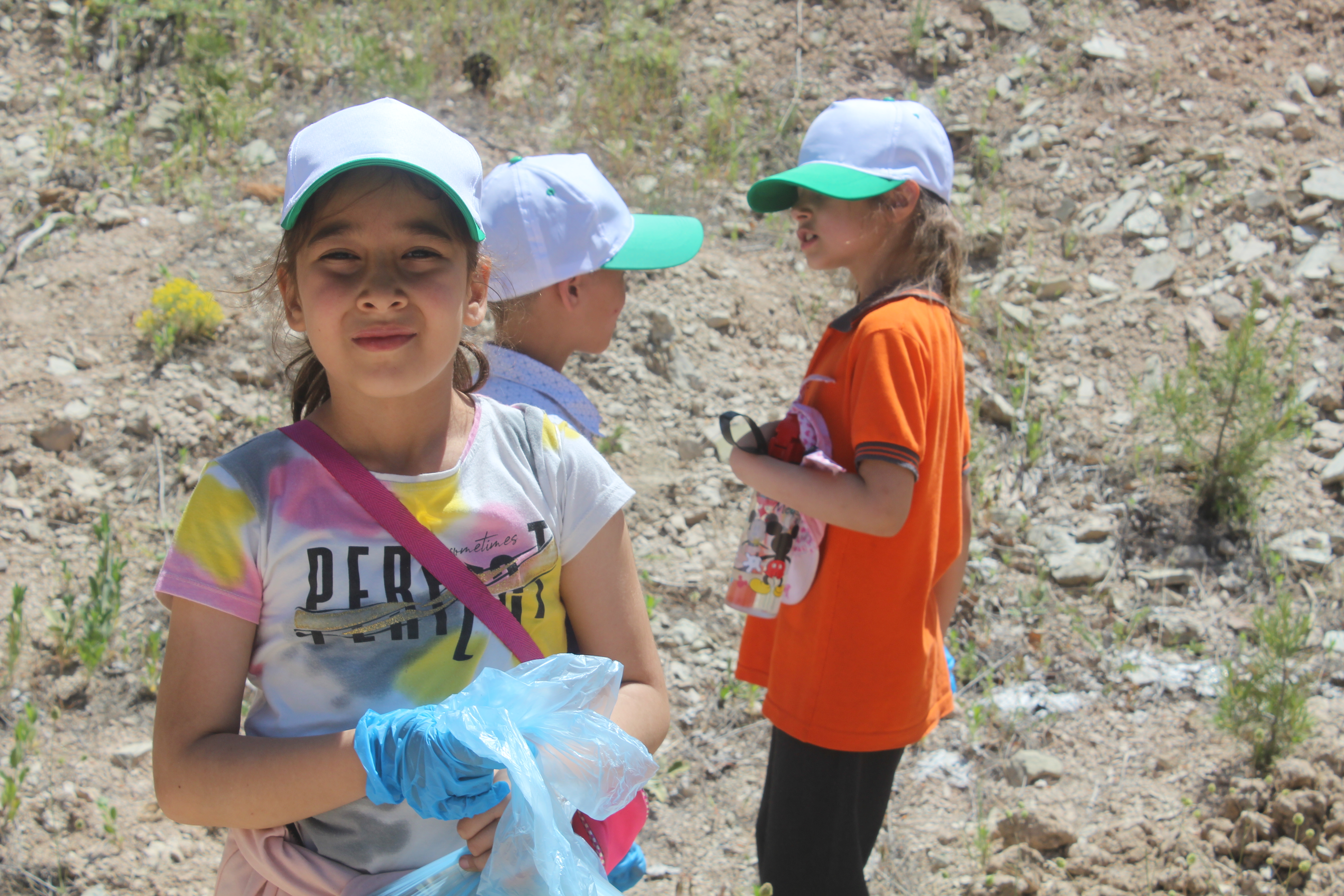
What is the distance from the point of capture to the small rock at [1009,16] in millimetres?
5621

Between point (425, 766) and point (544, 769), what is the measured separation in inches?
5.2

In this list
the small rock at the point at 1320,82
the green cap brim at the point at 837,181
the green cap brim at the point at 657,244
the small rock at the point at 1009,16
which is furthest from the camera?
the small rock at the point at 1009,16

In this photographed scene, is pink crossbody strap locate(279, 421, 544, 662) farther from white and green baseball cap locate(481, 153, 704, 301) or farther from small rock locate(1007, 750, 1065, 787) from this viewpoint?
small rock locate(1007, 750, 1065, 787)

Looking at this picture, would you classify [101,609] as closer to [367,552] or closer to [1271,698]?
[367,552]

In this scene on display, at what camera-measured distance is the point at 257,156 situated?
4562 mm

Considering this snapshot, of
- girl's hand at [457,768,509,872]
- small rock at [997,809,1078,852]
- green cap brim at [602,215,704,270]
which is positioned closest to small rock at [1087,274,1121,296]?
small rock at [997,809,1078,852]

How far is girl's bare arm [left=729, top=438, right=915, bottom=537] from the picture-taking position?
5.93 ft

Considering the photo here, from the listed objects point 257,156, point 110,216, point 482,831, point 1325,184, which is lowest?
point 482,831

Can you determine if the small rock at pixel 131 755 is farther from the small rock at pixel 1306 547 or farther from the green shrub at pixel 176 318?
the small rock at pixel 1306 547

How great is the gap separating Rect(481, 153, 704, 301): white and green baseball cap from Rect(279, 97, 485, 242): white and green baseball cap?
426 mm

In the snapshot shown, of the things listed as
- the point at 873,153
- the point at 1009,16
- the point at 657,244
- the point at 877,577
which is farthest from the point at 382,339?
the point at 1009,16

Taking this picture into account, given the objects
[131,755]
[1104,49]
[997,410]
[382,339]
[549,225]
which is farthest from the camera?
[1104,49]

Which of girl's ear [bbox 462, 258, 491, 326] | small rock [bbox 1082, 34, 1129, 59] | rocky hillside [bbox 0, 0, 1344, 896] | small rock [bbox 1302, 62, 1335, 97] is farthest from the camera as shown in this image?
small rock [bbox 1082, 34, 1129, 59]

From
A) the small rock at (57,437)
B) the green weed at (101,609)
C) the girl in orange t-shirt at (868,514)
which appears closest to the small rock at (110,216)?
the small rock at (57,437)
